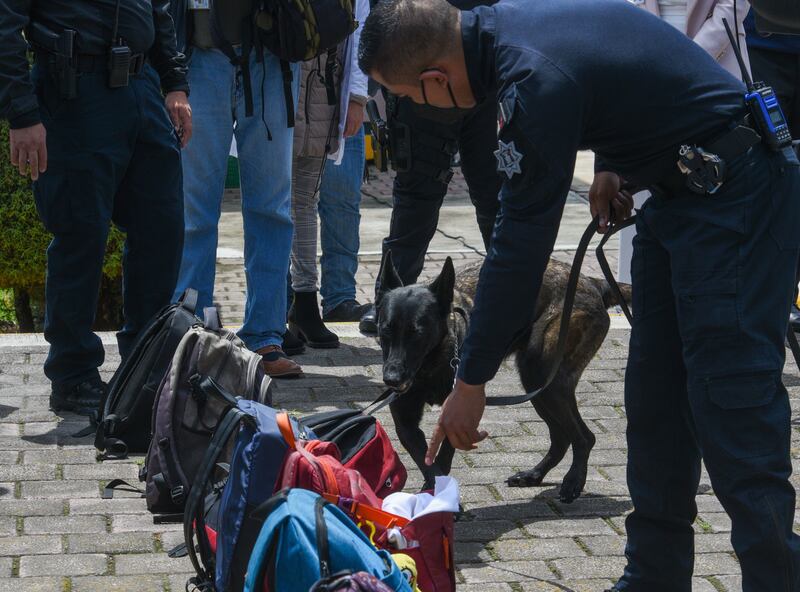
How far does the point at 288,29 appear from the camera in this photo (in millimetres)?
5762

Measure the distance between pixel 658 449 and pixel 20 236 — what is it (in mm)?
4689

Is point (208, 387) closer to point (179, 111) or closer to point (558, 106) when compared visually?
point (558, 106)

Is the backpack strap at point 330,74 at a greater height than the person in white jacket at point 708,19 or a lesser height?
lesser

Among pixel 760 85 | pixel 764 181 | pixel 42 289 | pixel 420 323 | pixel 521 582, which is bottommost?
pixel 42 289

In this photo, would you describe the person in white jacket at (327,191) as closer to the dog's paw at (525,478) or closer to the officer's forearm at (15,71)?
the officer's forearm at (15,71)

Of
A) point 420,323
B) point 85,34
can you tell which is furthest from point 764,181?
point 85,34

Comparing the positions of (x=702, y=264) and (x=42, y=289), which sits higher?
(x=702, y=264)

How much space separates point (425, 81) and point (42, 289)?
5169 millimetres

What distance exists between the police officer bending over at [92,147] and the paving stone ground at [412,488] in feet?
1.58

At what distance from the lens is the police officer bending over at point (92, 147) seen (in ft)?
16.3

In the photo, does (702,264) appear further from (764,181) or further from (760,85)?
(760,85)

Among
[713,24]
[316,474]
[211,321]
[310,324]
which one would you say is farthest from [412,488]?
[713,24]

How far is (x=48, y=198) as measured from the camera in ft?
17.0

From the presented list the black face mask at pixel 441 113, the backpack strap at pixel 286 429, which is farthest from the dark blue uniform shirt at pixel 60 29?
the backpack strap at pixel 286 429
